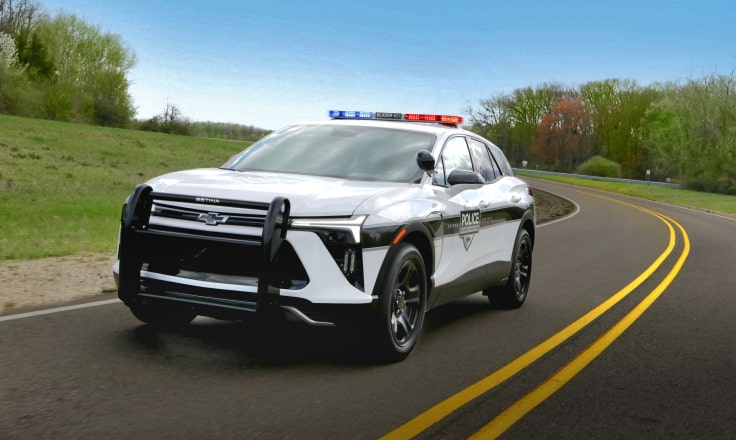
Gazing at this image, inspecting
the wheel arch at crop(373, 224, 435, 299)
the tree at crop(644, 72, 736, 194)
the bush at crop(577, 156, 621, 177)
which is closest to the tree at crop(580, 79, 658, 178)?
the bush at crop(577, 156, 621, 177)

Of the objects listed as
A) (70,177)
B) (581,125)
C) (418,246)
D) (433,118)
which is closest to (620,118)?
(581,125)

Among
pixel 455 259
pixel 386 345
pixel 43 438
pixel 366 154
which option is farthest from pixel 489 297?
pixel 43 438

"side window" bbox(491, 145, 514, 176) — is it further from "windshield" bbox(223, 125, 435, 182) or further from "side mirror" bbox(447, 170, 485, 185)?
"side mirror" bbox(447, 170, 485, 185)

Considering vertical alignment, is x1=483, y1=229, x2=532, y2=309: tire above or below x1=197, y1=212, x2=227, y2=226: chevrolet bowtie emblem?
below

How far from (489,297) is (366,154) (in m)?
2.86

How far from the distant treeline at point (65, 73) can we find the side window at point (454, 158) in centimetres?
5976

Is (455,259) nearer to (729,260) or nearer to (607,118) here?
(729,260)

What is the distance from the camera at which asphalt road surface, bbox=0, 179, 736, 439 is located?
4.80 meters

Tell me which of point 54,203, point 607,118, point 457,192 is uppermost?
point 607,118

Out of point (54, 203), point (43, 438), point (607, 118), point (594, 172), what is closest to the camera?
point (43, 438)

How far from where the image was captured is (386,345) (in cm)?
625

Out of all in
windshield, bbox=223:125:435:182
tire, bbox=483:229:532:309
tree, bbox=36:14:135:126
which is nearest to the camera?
windshield, bbox=223:125:435:182

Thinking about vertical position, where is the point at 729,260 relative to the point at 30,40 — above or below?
below

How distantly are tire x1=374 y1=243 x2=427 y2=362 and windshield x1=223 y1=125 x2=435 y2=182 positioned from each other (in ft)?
2.79
